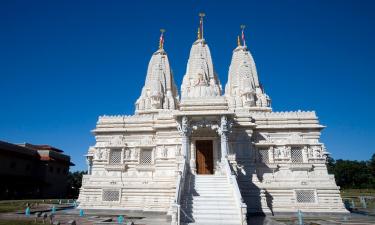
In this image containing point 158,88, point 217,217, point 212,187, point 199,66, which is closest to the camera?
point 217,217

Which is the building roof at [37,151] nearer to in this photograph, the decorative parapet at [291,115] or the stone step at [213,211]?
the stone step at [213,211]

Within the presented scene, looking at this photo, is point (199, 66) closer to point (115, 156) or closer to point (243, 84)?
point (243, 84)

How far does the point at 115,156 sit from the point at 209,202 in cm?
1209

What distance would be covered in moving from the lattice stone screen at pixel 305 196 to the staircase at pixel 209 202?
7.40m

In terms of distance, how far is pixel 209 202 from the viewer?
15.7 m

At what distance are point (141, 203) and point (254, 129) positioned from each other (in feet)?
37.7

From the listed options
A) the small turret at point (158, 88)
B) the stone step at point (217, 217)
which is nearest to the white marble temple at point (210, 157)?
the stone step at point (217, 217)

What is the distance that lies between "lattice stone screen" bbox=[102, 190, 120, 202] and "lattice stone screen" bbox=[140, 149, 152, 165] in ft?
11.0

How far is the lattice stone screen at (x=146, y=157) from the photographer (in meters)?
24.3

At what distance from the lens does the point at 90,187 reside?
23531 mm

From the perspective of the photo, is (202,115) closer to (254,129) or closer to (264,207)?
(254,129)

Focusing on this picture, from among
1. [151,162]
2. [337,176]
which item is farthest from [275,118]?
[337,176]

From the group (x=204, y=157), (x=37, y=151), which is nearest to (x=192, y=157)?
(x=204, y=157)

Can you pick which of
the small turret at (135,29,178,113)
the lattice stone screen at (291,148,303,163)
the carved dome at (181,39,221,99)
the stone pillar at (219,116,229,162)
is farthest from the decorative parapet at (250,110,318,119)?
the small turret at (135,29,178,113)
